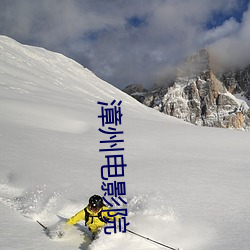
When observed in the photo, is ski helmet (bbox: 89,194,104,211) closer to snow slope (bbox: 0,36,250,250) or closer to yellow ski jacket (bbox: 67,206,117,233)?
yellow ski jacket (bbox: 67,206,117,233)

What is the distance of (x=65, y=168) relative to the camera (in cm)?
905

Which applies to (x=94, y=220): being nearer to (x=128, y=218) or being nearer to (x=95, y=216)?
(x=95, y=216)

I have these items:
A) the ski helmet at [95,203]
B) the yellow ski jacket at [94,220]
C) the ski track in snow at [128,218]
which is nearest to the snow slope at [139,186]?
the ski track in snow at [128,218]

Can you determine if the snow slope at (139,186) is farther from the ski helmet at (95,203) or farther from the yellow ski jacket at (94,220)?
the ski helmet at (95,203)

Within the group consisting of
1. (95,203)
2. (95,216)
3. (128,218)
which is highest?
(95,203)

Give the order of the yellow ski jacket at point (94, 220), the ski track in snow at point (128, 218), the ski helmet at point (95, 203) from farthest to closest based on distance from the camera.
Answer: the yellow ski jacket at point (94, 220)
the ski helmet at point (95, 203)
the ski track in snow at point (128, 218)

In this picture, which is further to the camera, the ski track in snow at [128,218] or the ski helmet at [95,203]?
the ski helmet at [95,203]

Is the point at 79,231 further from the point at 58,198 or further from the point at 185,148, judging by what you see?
the point at 185,148

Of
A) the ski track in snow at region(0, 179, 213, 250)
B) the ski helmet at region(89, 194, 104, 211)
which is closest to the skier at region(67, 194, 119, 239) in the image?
the ski helmet at region(89, 194, 104, 211)

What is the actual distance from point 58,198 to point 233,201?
13.3ft

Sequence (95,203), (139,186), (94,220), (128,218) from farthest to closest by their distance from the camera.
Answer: (139,186) < (128,218) < (94,220) < (95,203)

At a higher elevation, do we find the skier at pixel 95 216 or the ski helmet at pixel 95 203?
the ski helmet at pixel 95 203

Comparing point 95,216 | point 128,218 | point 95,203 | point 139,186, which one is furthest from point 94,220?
point 139,186

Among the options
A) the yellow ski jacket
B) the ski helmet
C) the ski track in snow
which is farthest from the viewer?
the yellow ski jacket
